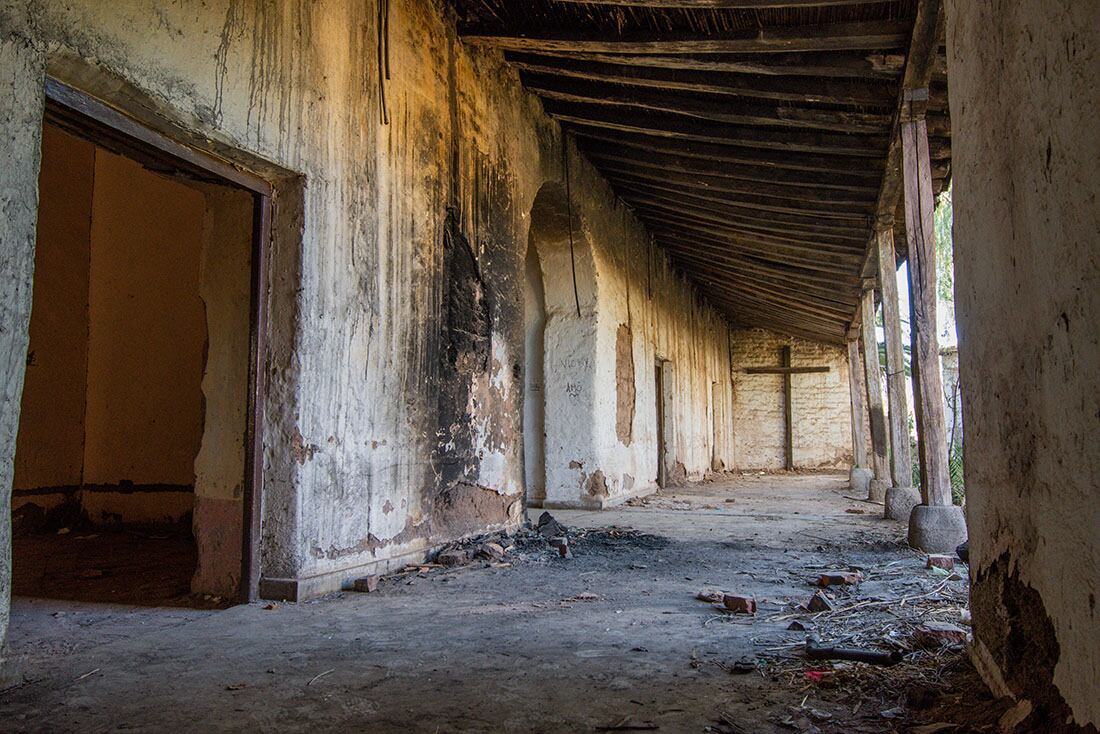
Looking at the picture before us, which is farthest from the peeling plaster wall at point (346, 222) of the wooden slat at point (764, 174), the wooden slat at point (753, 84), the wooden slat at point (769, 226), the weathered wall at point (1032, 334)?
the wooden slat at point (769, 226)

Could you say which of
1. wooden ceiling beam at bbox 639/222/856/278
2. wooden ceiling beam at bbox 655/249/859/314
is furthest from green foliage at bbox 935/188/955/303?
wooden ceiling beam at bbox 639/222/856/278

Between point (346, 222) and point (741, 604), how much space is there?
287cm

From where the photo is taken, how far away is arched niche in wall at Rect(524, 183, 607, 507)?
8.47m

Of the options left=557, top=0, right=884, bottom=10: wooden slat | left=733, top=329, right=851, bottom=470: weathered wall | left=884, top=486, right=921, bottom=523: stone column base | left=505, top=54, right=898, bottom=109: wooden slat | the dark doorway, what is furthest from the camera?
left=733, top=329, right=851, bottom=470: weathered wall

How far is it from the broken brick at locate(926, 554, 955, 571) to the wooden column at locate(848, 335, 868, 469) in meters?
8.90

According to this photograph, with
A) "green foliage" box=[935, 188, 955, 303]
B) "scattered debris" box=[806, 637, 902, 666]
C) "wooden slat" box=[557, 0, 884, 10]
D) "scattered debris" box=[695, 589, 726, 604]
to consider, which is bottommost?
"scattered debris" box=[695, 589, 726, 604]

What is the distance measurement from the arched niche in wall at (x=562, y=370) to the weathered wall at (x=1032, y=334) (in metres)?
6.07

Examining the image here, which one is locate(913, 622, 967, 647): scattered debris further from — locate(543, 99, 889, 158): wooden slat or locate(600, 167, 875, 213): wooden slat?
locate(600, 167, 875, 213): wooden slat

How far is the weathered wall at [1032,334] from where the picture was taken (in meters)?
1.45

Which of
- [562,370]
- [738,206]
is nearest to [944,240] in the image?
[738,206]

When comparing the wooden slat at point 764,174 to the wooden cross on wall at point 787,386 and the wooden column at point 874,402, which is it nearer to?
the wooden column at point 874,402

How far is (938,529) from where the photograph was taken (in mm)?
5133

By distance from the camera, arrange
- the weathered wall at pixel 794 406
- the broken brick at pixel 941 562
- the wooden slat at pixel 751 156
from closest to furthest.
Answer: the broken brick at pixel 941 562 < the wooden slat at pixel 751 156 < the weathered wall at pixel 794 406

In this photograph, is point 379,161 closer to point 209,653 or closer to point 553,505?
point 209,653
